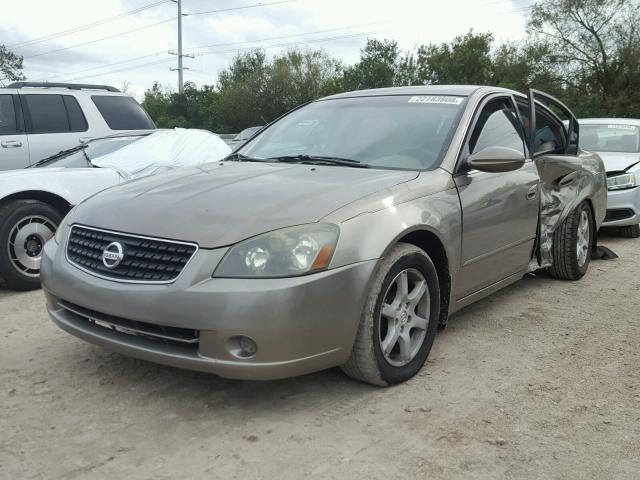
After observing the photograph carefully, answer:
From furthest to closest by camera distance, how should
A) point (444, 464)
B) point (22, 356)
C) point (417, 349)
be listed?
point (22, 356), point (417, 349), point (444, 464)

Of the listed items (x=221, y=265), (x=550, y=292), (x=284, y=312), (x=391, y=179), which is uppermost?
(x=391, y=179)

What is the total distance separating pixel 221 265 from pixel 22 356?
5.49ft

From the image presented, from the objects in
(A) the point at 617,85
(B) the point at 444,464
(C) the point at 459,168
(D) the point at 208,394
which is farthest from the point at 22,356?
(A) the point at 617,85

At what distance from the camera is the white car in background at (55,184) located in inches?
203

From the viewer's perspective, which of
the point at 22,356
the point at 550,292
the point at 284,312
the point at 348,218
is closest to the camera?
the point at 284,312

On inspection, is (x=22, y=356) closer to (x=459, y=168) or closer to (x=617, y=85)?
(x=459, y=168)

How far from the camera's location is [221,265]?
2.70m

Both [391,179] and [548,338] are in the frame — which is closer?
[391,179]

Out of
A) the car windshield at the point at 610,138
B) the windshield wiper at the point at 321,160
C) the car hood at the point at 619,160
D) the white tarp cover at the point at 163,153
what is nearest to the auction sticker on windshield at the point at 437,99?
the windshield wiper at the point at 321,160

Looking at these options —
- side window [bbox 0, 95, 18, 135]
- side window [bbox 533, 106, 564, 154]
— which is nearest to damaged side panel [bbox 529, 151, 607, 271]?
side window [bbox 533, 106, 564, 154]

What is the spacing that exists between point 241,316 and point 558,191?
324 centimetres

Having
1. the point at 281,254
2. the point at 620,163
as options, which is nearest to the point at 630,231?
the point at 620,163

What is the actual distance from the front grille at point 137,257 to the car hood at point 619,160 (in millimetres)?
6239

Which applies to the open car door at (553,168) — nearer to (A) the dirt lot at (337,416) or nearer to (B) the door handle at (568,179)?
(B) the door handle at (568,179)
